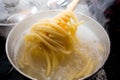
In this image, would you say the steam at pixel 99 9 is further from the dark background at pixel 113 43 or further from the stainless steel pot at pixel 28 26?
the stainless steel pot at pixel 28 26

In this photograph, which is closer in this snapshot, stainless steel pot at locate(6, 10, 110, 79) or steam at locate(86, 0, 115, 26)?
stainless steel pot at locate(6, 10, 110, 79)

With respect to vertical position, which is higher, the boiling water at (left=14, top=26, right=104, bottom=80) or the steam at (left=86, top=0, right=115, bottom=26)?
the steam at (left=86, top=0, right=115, bottom=26)

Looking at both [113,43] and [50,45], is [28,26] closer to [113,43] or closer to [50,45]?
[50,45]

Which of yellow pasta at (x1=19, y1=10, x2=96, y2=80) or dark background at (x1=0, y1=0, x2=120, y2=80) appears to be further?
dark background at (x1=0, y1=0, x2=120, y2=80)

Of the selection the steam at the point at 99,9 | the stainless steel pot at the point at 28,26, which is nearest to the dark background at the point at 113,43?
the steam at the point at 99,9

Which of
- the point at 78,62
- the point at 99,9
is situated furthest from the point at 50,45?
the point at 99,9

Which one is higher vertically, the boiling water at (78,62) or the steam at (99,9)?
the steam at (99,9)

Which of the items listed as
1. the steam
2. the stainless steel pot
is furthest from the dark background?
the stainless steel pot

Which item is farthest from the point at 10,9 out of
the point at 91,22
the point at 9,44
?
the point at 91,22

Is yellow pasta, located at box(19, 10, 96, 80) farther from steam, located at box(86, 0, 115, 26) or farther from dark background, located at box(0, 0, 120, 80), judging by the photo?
steam, located at box(86, 0, 115, 26)
